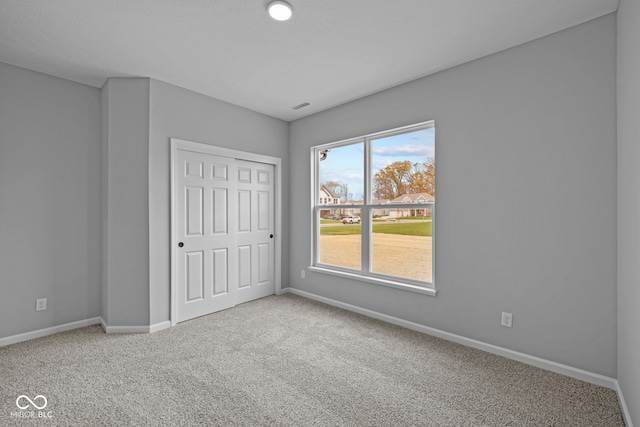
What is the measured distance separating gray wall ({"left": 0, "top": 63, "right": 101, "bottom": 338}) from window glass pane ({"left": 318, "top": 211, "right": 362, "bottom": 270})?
2.66 metres

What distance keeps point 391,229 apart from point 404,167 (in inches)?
28.4

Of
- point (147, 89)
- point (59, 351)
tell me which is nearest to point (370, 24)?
point (147, 89)

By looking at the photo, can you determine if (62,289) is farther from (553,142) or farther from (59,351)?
(553,142)

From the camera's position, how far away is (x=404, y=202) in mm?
3363

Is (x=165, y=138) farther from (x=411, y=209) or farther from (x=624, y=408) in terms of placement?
(x=624, y=408)

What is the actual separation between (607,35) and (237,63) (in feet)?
9.39

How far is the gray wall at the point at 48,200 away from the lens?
9.16 ft

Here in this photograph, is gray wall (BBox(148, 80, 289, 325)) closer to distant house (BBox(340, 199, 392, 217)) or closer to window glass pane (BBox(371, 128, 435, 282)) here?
distant house (BBox(340, 199, 392, 217))

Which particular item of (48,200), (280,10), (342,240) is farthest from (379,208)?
(48,200)

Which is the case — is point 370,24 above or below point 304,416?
above

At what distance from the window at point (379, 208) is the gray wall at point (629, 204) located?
1397 millimetres

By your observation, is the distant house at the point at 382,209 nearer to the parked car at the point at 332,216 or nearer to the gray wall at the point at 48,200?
the parked car at the point at 332,216

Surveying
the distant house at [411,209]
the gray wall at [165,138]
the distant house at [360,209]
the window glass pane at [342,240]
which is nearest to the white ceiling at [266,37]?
the gray wall at [165,138]

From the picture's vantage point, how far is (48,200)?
9.82 ft
